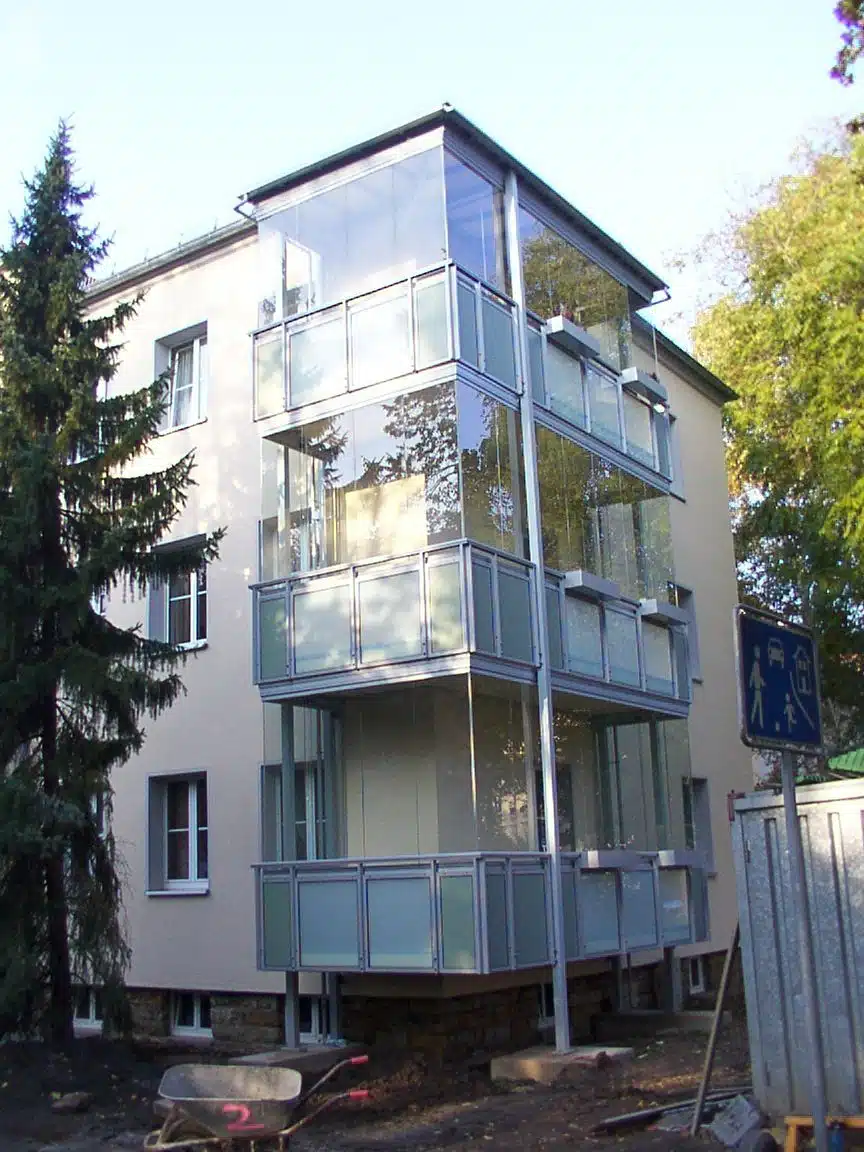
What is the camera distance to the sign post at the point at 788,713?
6.16 m

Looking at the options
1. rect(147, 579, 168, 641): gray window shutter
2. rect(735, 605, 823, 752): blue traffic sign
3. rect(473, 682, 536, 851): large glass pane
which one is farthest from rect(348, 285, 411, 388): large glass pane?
rect(735, 605, 823, 752): blue traffic sign

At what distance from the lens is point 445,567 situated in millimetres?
13328

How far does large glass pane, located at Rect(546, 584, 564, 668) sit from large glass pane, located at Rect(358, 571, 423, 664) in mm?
1712

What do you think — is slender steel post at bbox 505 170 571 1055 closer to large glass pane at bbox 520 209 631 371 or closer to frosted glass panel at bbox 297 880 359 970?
large glass pane at bbox 520 209 631 371

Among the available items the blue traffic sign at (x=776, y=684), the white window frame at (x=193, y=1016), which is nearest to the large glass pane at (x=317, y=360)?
the white window frame at (x=193, y=1016)

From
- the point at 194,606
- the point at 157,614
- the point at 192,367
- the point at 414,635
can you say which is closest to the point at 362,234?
the point at 192,367

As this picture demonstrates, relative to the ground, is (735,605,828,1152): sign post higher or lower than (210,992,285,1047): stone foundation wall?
higher

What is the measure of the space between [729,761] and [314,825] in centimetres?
879

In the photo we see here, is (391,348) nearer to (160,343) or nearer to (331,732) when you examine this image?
(331,732)

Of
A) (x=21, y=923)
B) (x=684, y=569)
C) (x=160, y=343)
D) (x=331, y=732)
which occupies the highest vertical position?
(x=160, y=343)

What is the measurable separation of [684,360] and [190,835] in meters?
11.5

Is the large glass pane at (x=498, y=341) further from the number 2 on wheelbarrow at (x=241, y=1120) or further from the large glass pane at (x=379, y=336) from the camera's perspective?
the number 2 on wheelbarrow at (x=241, y=1120)

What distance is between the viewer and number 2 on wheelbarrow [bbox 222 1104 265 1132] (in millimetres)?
7719

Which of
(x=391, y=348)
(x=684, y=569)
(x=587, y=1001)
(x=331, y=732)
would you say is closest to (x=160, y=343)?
(x=391, y=348)
